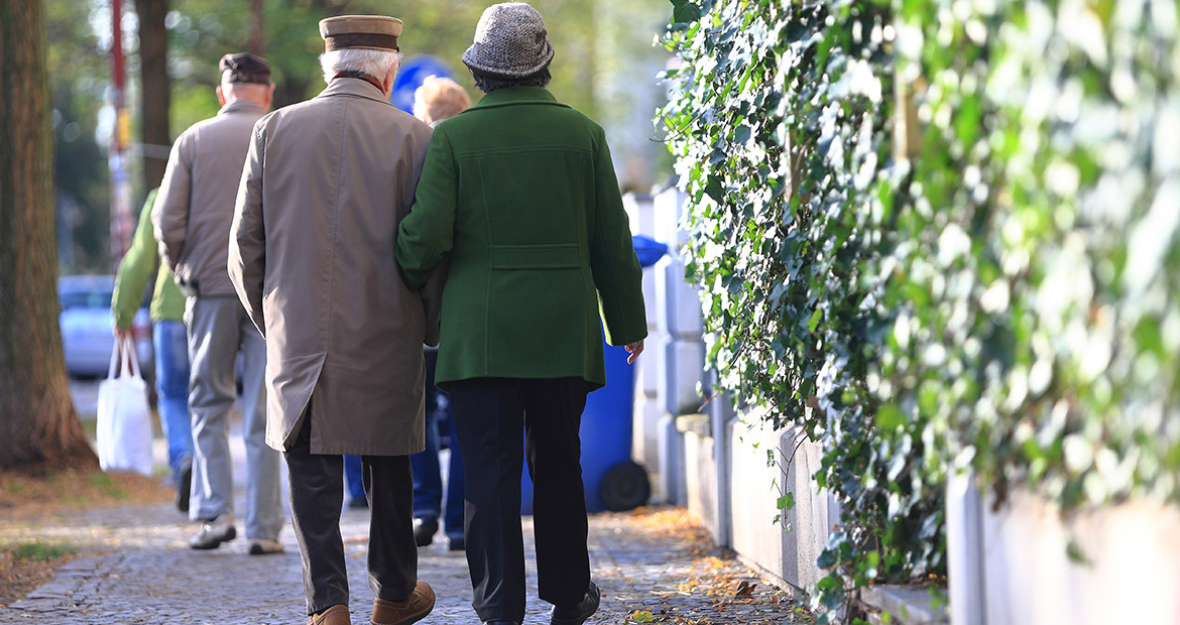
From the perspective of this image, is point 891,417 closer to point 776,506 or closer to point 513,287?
point 513,287

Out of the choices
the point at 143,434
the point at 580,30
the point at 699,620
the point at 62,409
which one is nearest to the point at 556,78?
the point at 580,30

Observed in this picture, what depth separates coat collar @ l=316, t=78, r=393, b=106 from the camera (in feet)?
14.9

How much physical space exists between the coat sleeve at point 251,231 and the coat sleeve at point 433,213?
1.67 ft

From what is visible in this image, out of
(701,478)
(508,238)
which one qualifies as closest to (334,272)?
(508,238)

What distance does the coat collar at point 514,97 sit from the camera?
13.9 feet

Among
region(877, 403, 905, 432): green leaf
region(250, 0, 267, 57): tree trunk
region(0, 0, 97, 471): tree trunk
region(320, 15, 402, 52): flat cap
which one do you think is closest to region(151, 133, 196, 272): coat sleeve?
region(320, 15, 402, 52): flat cap

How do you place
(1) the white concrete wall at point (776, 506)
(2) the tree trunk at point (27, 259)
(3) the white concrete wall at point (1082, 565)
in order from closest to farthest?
(3) the white concrete wall at point (1082, 565) < (1) the white concrete wall at point (776, 506) < (2) the tree trunk at point (27, 259)

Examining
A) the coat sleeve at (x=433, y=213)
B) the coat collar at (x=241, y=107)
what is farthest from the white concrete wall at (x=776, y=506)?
the coat collar at (x=241, y=107)

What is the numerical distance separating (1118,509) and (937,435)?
49 centimetres

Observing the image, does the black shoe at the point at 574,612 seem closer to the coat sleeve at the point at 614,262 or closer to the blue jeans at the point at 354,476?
the coat sleeve at the point at 614,262

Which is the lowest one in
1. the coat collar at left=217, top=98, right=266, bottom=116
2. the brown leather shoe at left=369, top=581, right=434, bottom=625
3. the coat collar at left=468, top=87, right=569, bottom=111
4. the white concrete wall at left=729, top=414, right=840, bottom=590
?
the brown leather shoe at left=369, top=581, right=434, bottom=625

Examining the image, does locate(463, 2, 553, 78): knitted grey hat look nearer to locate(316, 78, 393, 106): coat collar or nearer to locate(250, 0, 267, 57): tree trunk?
locate(316, 78, 393, 106): coat collar

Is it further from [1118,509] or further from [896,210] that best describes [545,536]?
[1118,509]

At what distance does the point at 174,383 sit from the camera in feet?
24.6
